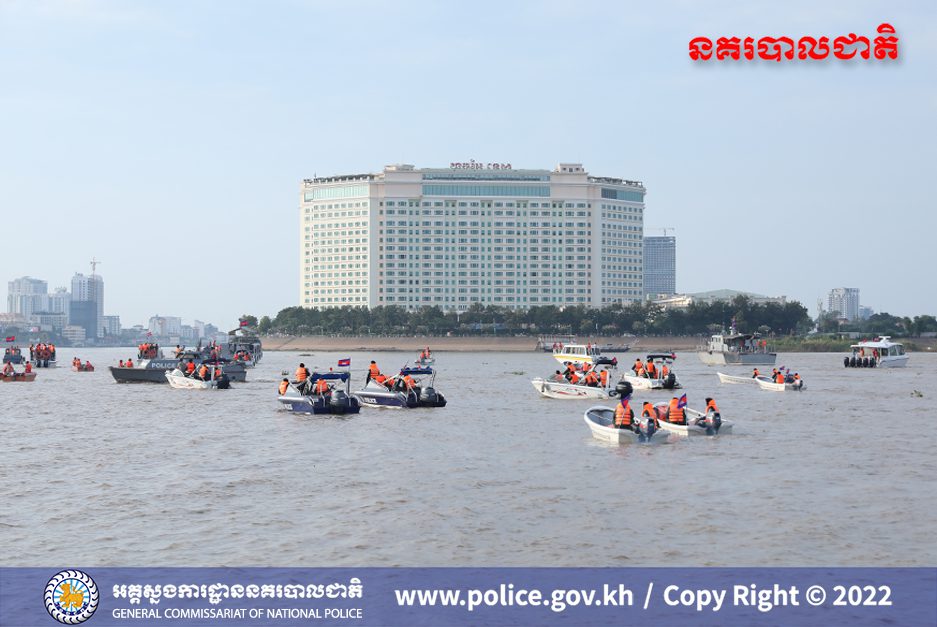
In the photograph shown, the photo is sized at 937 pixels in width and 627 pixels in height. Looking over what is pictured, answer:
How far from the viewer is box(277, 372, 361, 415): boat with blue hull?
175ft

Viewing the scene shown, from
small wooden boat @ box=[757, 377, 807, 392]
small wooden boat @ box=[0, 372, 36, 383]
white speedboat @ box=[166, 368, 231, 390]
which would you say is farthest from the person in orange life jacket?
small wooden boat @ box=[0, 372, 36, 383]

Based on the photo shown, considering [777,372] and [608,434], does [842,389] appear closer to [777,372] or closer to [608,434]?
[777,372]

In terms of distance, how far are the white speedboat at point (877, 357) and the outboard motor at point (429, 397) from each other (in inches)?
3260

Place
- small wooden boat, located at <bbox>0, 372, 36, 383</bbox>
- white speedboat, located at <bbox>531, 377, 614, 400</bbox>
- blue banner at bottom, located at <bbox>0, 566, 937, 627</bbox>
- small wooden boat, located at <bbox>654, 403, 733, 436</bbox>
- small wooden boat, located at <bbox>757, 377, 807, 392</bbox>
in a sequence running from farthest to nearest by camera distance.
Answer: small wooden boat, located at <bbox>0, 372, 36, 383</bbox>
small wooden boat, located at <bbox>757, 377, 807, 392</bbox>
white speedboat, located at <bbox>531, 377, 614, 400</bbox>
small wooden boat, located at <bbox>654, 403, 733, 436</bbox>
blue banner at bottom, located at <bbox>0, 566, 937, 627</bbox>

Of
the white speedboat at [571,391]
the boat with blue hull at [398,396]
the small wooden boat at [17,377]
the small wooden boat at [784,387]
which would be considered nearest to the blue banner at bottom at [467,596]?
the boat with blue hull at [398,396]

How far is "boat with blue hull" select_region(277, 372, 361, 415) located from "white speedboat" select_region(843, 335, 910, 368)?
88.6 metres

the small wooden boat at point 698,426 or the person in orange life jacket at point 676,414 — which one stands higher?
the person in orange life jacket at point 676,414

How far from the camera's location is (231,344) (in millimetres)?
130000

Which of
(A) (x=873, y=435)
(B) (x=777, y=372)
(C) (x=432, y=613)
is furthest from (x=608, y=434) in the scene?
(B) (x=777, y=372)

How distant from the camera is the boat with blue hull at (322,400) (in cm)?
5344

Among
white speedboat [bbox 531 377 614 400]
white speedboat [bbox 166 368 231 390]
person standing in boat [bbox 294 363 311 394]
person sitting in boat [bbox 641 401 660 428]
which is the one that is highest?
person standing in boat [bbox 294 363 311 394]

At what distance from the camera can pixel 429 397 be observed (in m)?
58.1

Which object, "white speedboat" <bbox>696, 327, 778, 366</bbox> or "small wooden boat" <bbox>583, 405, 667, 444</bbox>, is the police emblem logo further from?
"white speedboat" <bbox>696, 327, 778, 366</bbox>

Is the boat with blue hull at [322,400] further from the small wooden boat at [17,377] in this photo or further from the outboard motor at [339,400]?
the small wooden boat at [17,377]
